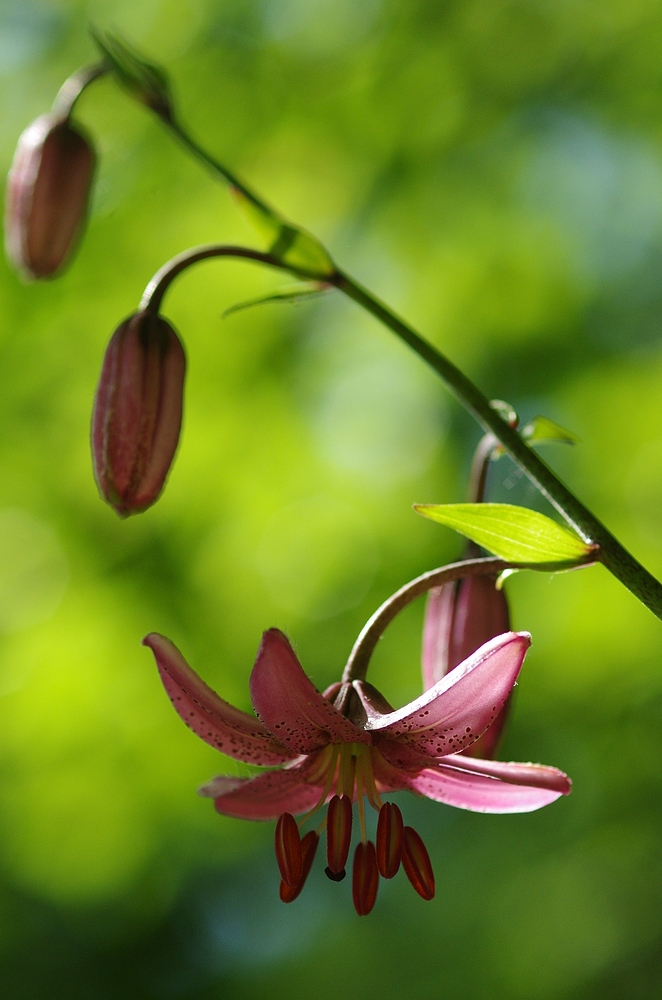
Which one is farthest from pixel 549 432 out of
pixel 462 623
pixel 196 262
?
pixel 196 262

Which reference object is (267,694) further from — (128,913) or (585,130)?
(128,913)

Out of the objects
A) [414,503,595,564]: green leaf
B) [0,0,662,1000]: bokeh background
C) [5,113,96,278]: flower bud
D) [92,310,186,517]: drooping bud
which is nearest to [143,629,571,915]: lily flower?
[414,503,595,564]: green leaf

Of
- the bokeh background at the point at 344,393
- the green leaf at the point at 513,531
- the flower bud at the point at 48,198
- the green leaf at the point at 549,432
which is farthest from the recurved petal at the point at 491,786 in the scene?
the bokeh background at the point at 344,393

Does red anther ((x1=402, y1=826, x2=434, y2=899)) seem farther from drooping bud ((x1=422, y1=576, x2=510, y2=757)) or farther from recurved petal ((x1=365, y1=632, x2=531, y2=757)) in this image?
drooping bud ((x1=422, y1=576, x2=510, y2=757))

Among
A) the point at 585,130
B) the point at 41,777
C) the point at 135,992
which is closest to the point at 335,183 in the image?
the point at 585,130

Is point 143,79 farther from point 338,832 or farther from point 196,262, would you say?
point 338,832

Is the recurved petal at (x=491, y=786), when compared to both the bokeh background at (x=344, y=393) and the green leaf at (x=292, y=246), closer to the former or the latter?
the green leaf at (x=292, y=246)
